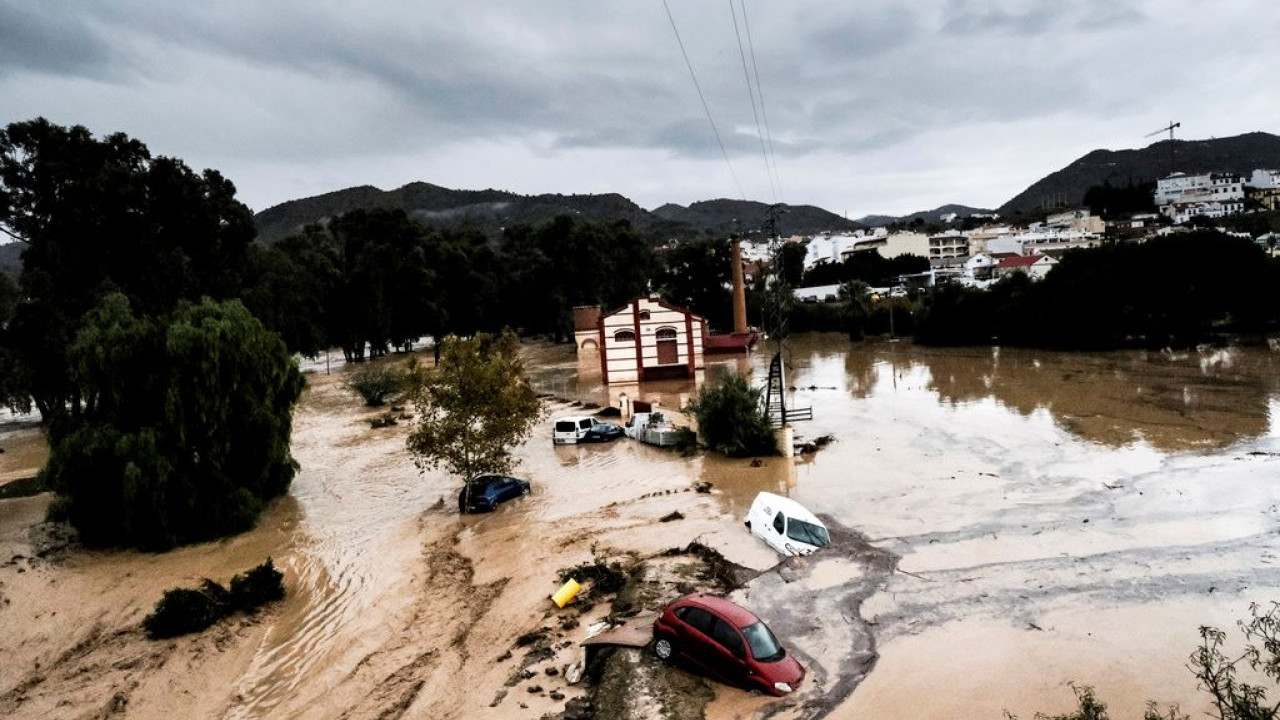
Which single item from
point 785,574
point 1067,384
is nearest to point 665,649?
point 785,574

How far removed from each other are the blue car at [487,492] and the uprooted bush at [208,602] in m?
6.57

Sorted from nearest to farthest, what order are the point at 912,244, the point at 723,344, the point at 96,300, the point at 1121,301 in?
the point at 96,300 < the point at 1121,301 < the point at 723,344 < the point at 912,244

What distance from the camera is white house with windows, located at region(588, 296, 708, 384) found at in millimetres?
53094

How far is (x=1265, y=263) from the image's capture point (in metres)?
56.8

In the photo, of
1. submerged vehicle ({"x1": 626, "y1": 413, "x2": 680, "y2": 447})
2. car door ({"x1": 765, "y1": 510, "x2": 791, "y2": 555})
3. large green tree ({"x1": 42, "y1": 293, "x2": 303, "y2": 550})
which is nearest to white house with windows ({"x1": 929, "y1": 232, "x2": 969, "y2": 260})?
submerged vehicle ({"x1": 626, "y1": 413, "x2": 680, "y2": 447})

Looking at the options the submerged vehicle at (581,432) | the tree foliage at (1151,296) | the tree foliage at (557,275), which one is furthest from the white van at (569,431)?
the tree foliage at (557,275)

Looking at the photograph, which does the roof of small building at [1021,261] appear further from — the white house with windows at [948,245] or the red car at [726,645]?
the red car at [726,645]

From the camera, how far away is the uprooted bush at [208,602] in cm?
1559

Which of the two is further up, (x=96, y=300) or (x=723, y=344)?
(x=96, y=300)

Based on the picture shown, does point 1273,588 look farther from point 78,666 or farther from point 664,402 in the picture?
point 664,402

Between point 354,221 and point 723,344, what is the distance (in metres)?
42.9

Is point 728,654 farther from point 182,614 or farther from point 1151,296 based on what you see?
point 1151,296

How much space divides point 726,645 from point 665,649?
113cm

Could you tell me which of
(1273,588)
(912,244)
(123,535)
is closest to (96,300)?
(123,535)
